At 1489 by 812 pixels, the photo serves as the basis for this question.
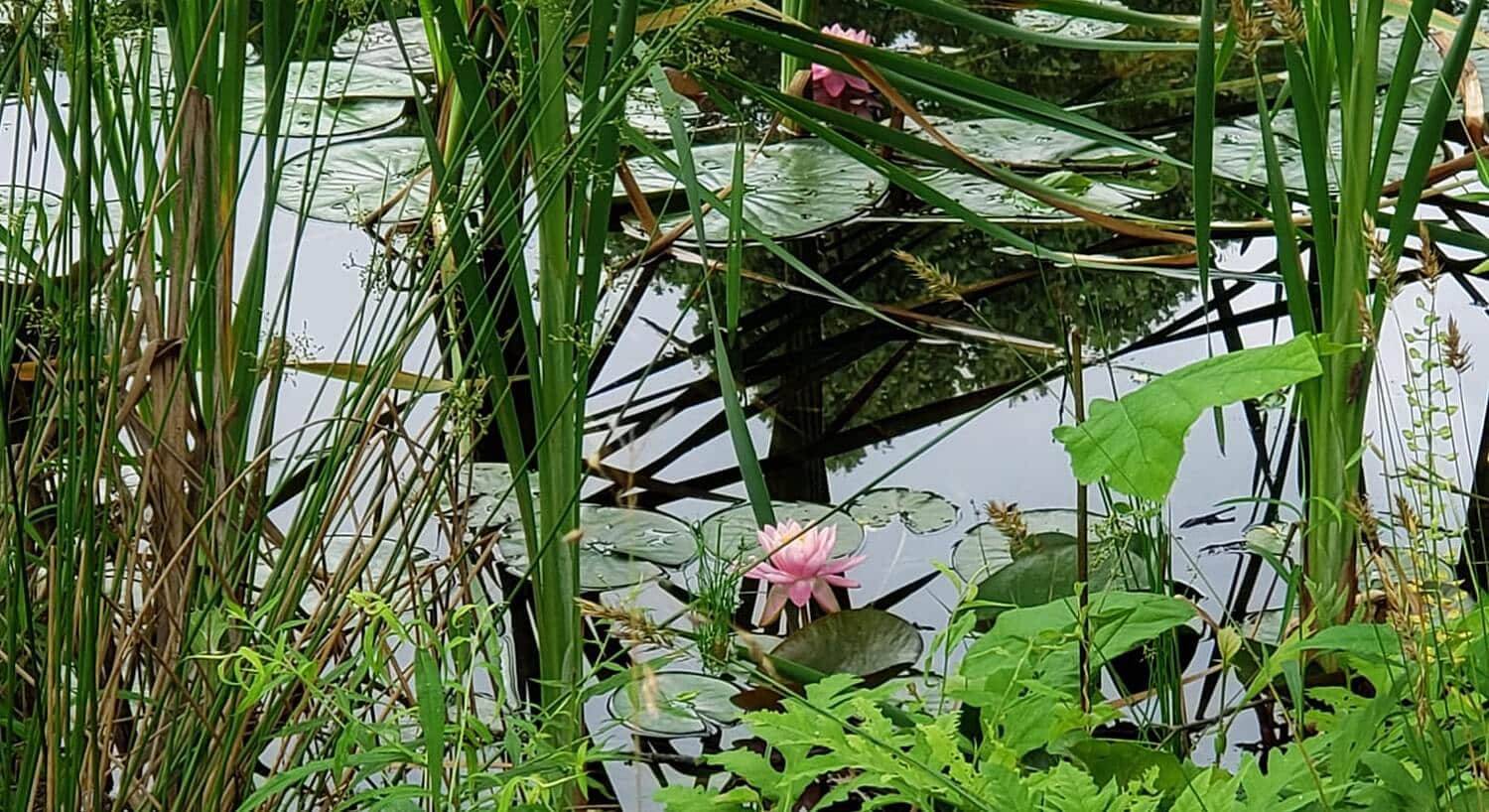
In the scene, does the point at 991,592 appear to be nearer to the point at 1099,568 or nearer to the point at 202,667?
the point at 1099,568

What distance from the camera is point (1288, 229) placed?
1.03m

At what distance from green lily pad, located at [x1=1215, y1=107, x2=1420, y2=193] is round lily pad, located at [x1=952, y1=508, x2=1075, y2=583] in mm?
597

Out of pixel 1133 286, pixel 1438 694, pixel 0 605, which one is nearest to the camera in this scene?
pixel 1438 694

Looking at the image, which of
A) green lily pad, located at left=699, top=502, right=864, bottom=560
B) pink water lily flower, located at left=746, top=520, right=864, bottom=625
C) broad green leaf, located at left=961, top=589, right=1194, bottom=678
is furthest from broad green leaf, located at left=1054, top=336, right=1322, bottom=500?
green lily pad, located at left=699, top=502, right=864, bottom=560

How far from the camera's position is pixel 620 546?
1.25 metres

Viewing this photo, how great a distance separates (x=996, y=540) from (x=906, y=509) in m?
0.08

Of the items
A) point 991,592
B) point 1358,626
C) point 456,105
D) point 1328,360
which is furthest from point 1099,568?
point 456,105

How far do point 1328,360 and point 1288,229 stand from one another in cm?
9

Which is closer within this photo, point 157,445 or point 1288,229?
point 157,445

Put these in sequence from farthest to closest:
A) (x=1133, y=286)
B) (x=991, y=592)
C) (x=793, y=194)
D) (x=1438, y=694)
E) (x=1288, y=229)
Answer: (x=793, y=194) → (x=1133, y=286) → (x=991, y=592) → (x=1288, y=229) → (x=1438, y=694)

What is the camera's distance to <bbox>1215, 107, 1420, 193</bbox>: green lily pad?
1760 mm

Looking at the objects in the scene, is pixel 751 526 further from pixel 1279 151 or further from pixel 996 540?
pixel 1279 151

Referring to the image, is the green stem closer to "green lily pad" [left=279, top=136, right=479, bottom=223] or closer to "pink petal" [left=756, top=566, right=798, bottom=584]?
"pink petal" [left=756, top=566, right=798, bottom=584]

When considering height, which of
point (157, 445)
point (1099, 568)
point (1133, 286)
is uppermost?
point (157, 445)
